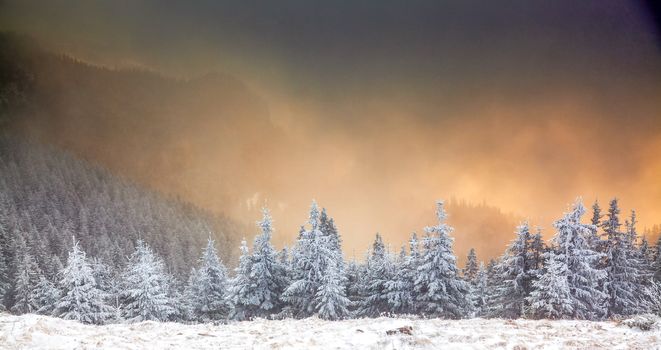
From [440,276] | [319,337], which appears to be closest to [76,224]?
[440,276]

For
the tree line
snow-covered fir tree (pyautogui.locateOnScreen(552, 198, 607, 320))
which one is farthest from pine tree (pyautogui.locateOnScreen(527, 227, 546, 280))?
snow-covered fir tree (pyautogui.locateOnScreen(552, 198, 607, 320))

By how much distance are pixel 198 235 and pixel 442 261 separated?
612 ft

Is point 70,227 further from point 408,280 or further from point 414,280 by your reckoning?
point 414,280

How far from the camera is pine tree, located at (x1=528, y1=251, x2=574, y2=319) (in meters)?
25.2

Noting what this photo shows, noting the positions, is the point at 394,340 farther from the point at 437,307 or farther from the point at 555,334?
the point at 437,307

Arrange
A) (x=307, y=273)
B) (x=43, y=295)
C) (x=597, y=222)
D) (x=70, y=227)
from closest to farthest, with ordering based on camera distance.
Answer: (x=307, y=273) < (x=597, y=222) < (x=43, y=295) < (x=70, y=227)

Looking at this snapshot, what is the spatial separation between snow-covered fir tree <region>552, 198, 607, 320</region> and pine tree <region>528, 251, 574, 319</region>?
3.06ft

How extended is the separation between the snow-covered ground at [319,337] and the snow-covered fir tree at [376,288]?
70.9 feet

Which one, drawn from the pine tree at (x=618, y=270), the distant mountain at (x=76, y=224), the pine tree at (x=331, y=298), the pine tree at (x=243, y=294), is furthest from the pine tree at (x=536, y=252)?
the distant mountain at (x=76, y=224)

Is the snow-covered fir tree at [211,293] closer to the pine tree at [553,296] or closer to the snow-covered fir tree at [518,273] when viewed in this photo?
the snow-covered fir tree at [518,273]

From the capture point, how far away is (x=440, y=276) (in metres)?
30.5

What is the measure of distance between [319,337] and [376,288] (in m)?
25.5

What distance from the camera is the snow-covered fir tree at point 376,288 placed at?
3709 cm

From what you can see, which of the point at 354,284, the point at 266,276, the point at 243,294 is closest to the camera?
the point at 243,294
